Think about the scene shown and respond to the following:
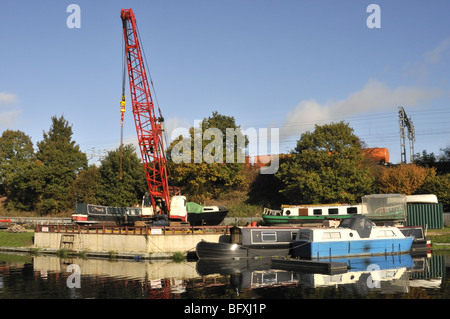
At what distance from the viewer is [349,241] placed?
33.4m

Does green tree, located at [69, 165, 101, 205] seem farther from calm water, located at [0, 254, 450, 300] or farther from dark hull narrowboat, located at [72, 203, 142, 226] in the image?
calm water, located at [0, 254, 450, 300]

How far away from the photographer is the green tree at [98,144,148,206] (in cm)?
7100

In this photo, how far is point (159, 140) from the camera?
167ft

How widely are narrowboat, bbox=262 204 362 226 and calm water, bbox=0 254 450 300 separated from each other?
14.2m

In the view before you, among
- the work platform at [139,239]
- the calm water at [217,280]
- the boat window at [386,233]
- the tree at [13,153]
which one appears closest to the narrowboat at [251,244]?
the calm water at [217,280]

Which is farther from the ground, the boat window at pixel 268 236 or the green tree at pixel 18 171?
the green tree at pixel 18 171

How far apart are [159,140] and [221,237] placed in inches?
722

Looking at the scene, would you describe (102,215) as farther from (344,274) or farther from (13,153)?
(13,153)

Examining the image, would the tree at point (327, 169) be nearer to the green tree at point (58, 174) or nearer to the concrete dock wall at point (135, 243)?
the concrete dock wall at point (135, 243)

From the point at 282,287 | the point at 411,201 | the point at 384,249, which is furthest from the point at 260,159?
the point at 282,287

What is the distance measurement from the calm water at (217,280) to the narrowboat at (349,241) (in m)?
1.16

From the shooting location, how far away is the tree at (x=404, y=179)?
5606cm

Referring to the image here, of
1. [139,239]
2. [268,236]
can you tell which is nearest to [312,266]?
[268,236]

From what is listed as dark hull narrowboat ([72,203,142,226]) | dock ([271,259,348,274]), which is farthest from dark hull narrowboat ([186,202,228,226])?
dock ([271,259,348,274])
